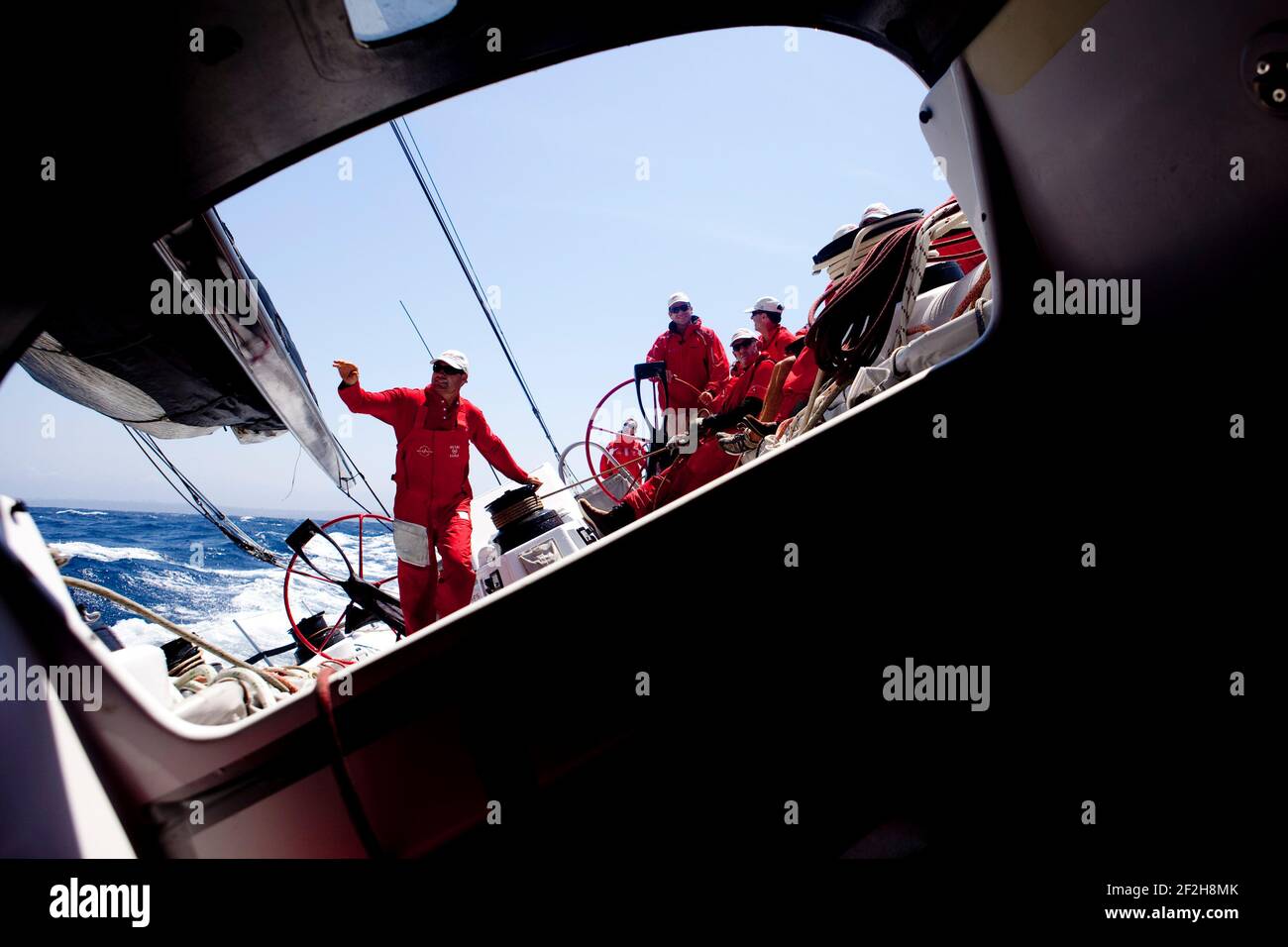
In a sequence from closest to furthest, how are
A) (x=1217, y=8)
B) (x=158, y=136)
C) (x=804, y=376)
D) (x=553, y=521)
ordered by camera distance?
(x=1217, y=8)
(x=158, y=136)
(x=804, y=376)
(x=553, y=521)

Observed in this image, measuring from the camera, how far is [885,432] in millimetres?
1050

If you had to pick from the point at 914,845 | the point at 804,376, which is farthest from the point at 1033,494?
the point at 804,376

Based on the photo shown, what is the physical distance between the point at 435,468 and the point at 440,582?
81 cm

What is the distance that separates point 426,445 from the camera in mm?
4191

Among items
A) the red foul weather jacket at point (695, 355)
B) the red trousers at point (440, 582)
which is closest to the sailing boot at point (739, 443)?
the red trousers at point (440, 582)

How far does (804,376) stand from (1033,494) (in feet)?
7.12

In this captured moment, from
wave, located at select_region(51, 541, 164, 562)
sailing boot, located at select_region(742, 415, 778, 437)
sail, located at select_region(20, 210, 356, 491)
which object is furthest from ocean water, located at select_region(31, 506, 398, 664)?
sailing boot, located at select_region(742, 415, 778, 437)

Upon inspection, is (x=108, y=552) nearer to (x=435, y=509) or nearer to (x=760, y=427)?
(x=435, y=509)

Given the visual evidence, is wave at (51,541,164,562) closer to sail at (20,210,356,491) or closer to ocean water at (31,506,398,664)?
ocean water at (31,506,398,664)

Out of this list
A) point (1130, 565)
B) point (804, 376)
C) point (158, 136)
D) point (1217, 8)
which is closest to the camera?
point (1217, 8)

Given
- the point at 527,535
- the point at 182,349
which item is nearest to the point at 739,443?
the point at 527,535

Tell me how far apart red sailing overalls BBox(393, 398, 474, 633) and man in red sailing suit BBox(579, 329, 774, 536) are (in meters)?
0.93
